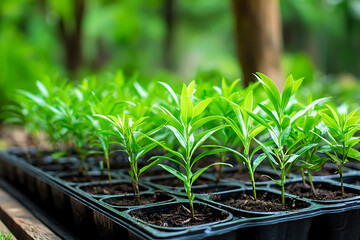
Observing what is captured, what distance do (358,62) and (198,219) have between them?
14926mm

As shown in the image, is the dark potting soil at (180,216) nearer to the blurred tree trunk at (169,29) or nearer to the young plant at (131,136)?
the young plant at (131,136)

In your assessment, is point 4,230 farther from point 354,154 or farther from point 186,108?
point 354,154

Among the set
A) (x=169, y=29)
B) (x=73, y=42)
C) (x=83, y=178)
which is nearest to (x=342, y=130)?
(x=83, y=178)

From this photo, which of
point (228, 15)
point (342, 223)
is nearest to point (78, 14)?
point (228, 15)

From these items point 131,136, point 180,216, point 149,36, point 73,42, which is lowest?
point 180,216

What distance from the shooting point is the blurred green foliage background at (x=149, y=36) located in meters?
5.72

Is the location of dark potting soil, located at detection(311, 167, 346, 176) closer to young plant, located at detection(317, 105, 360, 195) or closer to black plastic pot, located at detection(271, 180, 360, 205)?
black plastic pot, located at detection(271, 180, 360, 205)

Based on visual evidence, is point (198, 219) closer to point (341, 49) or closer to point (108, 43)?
point (108, 43)

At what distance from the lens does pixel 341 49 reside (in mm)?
14797

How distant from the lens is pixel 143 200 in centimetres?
Result: 145

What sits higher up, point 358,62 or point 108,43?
point 108,43

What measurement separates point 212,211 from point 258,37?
2302 mm

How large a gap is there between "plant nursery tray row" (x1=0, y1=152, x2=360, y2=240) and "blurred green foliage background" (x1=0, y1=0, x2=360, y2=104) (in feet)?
5.37

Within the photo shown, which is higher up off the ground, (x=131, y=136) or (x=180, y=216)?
(x=131, y=136)
